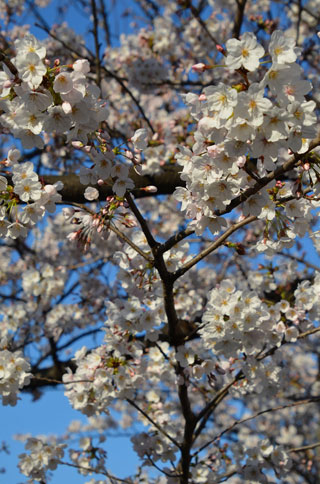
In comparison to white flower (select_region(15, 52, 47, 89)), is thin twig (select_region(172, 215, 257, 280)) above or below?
below

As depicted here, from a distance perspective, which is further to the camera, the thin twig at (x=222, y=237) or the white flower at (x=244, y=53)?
the thin twig at (x=222, y=237)

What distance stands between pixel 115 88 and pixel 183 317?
406 centimetres

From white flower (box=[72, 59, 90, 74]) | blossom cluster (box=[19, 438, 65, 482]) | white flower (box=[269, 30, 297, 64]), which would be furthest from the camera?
blossom cluster (box=[19, 438, 65, 482])

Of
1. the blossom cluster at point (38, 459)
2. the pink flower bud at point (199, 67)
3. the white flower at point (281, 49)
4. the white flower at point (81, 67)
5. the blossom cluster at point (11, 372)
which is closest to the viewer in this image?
the white flower at point (281, 49)

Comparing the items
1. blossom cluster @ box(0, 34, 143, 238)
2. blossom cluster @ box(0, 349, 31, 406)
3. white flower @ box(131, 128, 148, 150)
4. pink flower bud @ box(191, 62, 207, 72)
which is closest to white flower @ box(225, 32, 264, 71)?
pink flower bud @ box(191, 62, 207, 72)

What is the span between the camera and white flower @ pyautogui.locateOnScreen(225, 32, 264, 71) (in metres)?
1.38

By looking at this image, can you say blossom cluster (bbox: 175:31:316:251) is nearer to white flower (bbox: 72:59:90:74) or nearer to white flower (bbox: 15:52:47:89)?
white flower (bbox: 72:59:90:74)

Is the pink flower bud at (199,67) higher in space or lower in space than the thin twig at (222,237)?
higher

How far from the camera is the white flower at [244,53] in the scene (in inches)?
54.4

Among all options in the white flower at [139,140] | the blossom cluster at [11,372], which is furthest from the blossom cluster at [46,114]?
the blossom cluster at [11,372]

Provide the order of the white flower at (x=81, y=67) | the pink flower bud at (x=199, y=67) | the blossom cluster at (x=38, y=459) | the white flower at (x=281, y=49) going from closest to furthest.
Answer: the white flower at (x=281, y=49)
the white flower at (x=81, y=67)
the pink flower bud at (x=199, y=67)
the blossom cluster at (x=38, y=459)

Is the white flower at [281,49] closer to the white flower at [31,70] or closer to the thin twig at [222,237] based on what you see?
the thin twig at [222,237]

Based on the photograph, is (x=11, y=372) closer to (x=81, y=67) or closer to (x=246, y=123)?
(x=81, y=67)

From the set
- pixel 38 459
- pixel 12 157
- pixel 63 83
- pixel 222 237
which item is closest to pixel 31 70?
pixel 63 83
